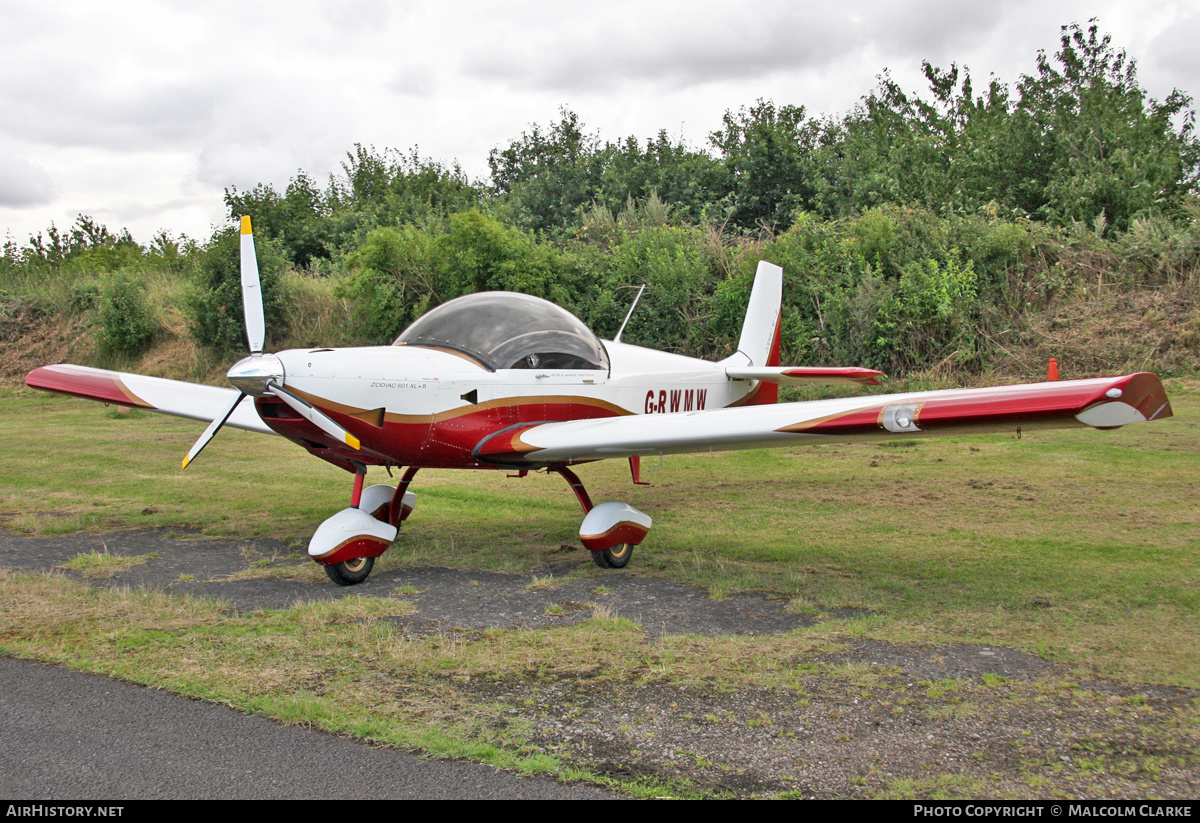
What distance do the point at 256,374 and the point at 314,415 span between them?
44 centimetres

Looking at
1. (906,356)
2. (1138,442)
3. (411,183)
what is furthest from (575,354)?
(411,183)

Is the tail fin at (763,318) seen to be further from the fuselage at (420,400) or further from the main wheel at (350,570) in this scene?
the main wheel at (350,570)

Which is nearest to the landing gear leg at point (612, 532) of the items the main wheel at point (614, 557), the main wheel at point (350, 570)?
the main wheel at point (614, 557)

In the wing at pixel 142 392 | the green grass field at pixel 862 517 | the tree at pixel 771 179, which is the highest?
the tree at pixel 771 179

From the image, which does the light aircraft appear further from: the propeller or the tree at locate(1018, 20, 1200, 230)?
the tree at locate(1018, 20, 1200, 230)

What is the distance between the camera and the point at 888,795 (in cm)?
274

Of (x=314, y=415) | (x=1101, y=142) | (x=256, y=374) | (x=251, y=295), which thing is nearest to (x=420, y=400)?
(x=314, y=415)

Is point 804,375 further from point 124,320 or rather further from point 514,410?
point 124,320

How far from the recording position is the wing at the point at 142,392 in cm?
786

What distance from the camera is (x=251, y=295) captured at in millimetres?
5746

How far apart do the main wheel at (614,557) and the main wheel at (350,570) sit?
156cm

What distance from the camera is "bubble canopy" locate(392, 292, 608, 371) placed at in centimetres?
623

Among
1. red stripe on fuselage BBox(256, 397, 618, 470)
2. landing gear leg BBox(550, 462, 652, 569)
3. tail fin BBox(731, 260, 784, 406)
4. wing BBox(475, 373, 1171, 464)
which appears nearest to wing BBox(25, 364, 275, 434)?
red stripe on fuselage BBox(256, 397, 618, 470)

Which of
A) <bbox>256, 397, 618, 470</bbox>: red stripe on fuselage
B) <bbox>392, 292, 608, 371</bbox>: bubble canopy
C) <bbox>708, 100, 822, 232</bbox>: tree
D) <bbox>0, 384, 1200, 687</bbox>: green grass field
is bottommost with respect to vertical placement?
<bbox>0, 384, 1200, 687</bbox>: green grass field
